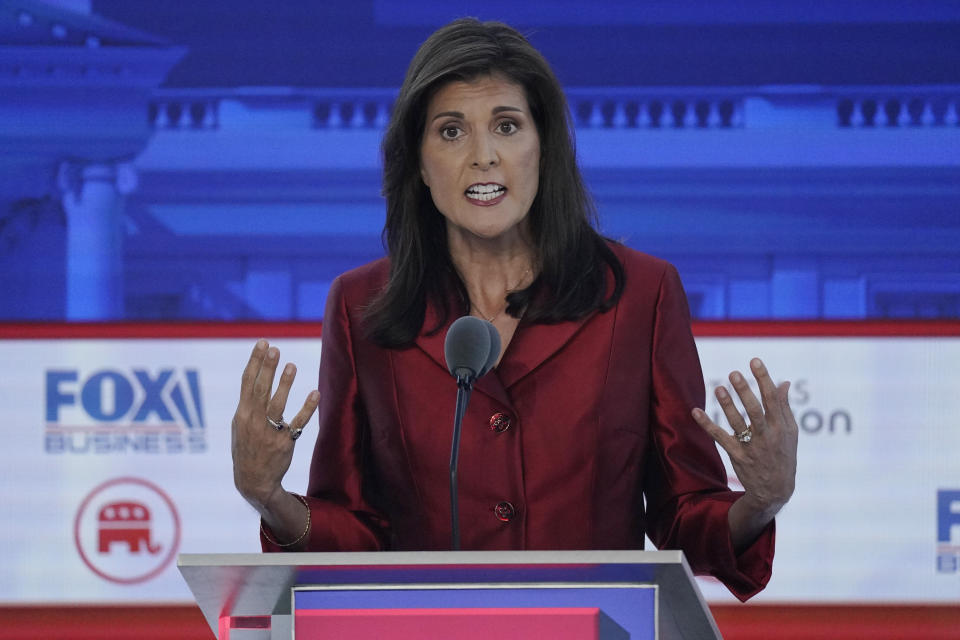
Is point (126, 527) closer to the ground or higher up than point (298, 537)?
closer to the ground

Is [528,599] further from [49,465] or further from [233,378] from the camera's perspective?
[49,465]

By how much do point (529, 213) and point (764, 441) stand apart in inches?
24.7

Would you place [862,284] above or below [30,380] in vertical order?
above

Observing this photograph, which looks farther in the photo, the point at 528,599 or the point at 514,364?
the point at 514,364

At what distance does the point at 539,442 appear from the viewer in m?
1.80

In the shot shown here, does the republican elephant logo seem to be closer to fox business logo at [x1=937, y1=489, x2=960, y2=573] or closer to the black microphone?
the black microphone

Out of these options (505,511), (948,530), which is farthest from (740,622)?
(505,511)

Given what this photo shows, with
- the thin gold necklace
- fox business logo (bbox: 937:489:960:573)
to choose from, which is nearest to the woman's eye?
the thin gold necklace

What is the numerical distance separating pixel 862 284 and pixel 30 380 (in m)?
2.05

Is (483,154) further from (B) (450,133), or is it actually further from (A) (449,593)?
(A) (449,593)

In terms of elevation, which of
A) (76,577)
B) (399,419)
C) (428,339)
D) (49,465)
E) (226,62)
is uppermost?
(226,62)

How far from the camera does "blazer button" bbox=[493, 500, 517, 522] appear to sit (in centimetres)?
178

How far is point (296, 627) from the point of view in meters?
1.18

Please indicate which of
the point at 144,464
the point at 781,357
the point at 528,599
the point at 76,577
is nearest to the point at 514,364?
the point at 528,599
